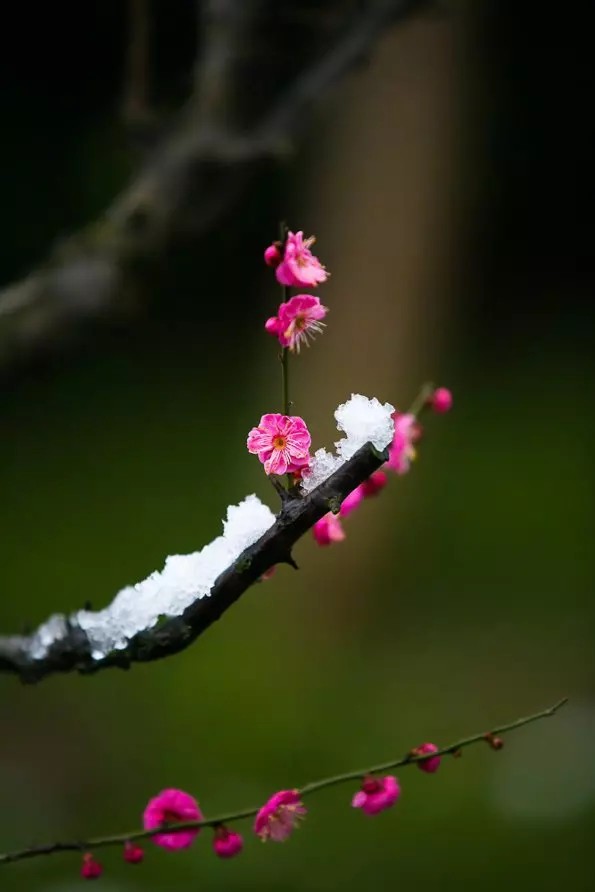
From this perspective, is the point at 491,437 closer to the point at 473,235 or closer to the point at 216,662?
the point at 473,235

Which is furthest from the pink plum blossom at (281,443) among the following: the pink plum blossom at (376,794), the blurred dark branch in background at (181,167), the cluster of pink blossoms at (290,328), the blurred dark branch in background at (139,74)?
the blurred dark branch in background at (139,74)

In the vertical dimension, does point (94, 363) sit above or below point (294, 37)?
above

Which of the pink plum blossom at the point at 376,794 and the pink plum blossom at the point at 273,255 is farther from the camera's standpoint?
the pink plum blossom at the point at 376,794

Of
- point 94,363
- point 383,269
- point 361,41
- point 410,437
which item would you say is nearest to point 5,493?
point 94,363

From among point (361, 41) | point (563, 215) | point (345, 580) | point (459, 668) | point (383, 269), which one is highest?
point (563, 215)

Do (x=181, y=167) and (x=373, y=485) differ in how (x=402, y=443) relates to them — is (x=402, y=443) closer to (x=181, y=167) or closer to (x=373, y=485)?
(x=373, y=485)

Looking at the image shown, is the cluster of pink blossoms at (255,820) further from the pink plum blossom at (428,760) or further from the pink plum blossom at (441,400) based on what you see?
the pink plum blossom at (441,400)

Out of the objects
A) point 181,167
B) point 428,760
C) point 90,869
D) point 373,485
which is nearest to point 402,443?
point 373,485
